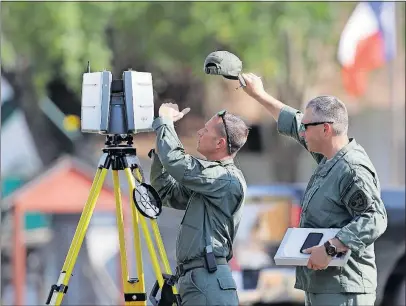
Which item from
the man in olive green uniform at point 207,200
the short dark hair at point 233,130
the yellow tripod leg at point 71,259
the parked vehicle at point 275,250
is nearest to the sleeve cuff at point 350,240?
the man in olive green uniform at point 207,200

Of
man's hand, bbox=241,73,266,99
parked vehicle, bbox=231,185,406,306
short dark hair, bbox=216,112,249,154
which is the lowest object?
parked vehicle, bbox=231,185,406,306

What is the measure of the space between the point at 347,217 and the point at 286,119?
78 centimetres

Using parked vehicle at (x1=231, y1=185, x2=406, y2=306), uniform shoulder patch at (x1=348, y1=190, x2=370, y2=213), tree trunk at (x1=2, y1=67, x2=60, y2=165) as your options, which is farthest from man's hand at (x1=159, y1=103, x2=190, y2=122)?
tree trunk at (x1=2, y1=67, x2=60, y2=165)

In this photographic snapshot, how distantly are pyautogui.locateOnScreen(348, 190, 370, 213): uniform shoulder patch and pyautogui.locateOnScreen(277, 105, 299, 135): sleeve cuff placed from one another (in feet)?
2.55

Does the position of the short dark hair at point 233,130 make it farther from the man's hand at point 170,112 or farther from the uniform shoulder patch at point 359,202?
the uniform shoulder patch at point 359,202

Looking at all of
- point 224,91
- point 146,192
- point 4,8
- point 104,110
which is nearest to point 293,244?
point 146,192

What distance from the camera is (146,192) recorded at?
5.45 metres

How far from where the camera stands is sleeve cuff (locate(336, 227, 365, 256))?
4945 mm

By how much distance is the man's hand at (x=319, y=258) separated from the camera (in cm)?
495

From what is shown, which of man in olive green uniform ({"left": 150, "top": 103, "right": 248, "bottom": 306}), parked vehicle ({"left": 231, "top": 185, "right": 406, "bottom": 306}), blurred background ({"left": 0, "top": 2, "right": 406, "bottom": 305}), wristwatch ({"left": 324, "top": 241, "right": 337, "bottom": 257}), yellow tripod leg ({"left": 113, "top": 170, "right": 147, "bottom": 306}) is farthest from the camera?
blurred background ({"left": 0, "top": 2, "right": 406, "bottom": 305})

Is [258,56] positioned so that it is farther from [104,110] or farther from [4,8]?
[104,110]

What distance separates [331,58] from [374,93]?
7.92 feet

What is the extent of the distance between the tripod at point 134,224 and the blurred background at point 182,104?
2.38m

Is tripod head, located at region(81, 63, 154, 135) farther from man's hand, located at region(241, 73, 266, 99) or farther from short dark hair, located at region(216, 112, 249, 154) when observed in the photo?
man's hand, located at region(241, 73, 266, 99)
